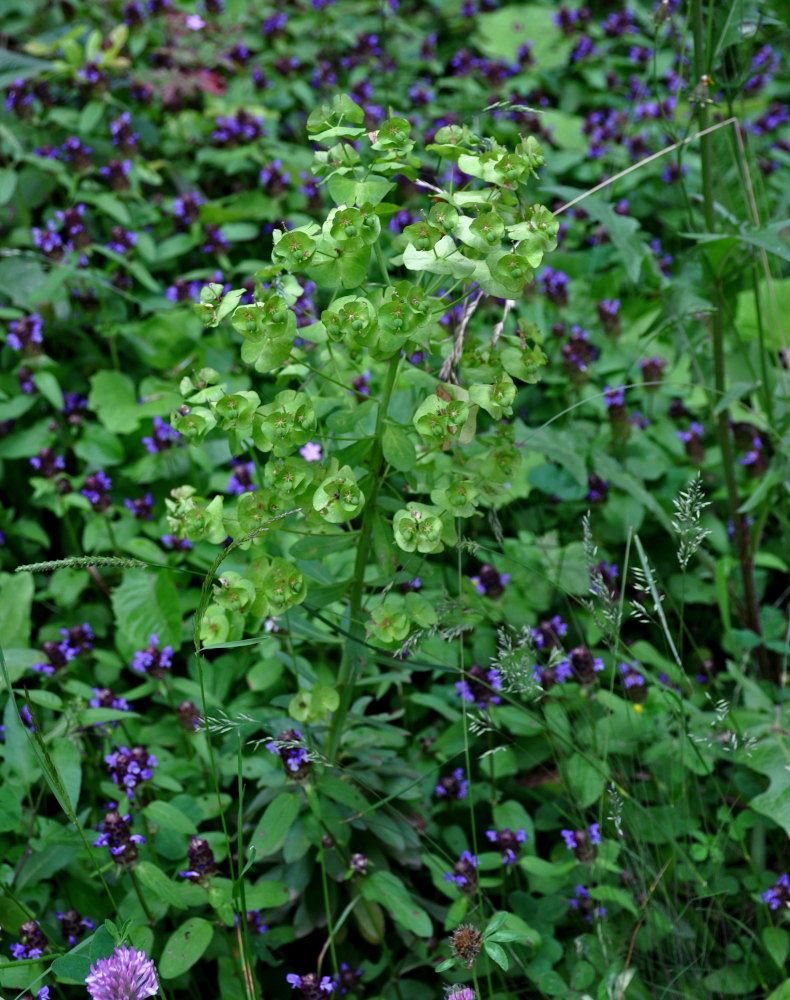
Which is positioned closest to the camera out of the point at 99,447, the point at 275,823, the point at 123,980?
→ the point at 123,980

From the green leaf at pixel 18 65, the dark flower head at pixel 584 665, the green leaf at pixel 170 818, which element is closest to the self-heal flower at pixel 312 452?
the dark flower head at pixel 584 665

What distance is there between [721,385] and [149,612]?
1.42 m

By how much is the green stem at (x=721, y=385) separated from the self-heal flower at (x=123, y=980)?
5.15 feet

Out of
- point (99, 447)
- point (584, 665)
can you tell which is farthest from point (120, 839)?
point (99, 447)

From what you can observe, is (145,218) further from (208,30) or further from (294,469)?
(294,469)

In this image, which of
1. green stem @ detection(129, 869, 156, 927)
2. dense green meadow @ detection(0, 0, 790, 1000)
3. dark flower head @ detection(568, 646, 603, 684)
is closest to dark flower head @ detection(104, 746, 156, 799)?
dense green meadow @ detection(0, 0, 790, 1000)

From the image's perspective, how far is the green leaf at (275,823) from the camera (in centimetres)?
162

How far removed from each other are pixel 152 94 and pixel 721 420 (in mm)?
2493

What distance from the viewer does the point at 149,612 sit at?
2178 millimetres

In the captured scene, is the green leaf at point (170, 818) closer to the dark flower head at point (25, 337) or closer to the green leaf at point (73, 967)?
the green leaf at point (73, 967)

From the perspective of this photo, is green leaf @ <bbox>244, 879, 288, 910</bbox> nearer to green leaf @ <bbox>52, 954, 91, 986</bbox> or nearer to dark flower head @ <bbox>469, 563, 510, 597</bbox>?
green leaf @ <bbox>52, 954, 91, 986</bbox>

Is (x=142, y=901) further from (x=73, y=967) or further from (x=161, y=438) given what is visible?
(x=161, y=438)

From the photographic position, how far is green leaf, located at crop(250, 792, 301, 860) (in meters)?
1.62

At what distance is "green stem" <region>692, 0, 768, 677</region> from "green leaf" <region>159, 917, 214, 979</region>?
1.44 metres
